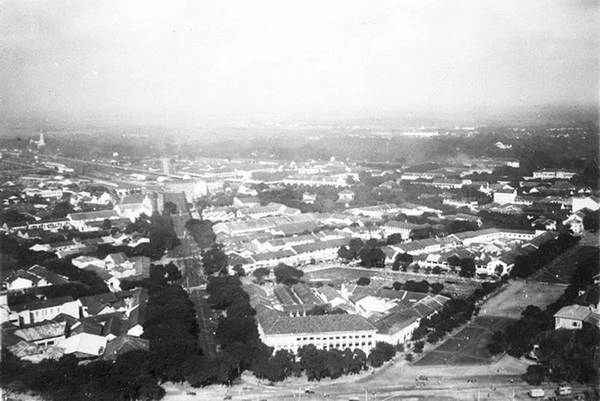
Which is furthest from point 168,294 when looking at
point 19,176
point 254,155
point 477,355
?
point 254,155

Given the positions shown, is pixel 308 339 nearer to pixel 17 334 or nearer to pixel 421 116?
pixel 17 334

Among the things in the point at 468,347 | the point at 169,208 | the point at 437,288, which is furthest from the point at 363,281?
the point at 169,208

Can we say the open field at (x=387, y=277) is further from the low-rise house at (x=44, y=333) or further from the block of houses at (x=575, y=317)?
the low-rise house at (x=44, y=333)

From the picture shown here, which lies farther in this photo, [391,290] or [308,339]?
[391,290]

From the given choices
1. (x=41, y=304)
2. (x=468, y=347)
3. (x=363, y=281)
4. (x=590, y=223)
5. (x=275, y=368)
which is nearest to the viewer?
(x=275, y=368)

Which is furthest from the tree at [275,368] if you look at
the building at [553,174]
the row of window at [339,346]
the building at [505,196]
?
the building at [553,174]

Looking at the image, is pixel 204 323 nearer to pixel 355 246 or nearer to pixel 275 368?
pixel 275 368

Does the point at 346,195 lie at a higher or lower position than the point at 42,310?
higher
